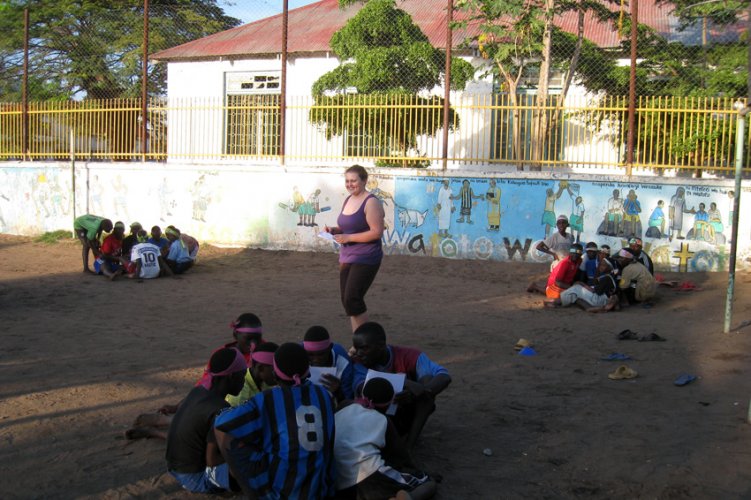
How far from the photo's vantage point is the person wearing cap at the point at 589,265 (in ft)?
35.5

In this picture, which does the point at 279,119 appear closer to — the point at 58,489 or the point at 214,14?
the point at 58,489

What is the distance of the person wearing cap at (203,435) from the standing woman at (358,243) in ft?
8.98

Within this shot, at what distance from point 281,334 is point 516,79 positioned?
10.9m

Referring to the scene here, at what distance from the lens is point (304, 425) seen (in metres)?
3.68

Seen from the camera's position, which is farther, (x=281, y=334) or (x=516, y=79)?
(x=516, y=79)

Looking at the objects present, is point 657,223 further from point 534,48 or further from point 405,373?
point 405,373

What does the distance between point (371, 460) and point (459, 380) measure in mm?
2584

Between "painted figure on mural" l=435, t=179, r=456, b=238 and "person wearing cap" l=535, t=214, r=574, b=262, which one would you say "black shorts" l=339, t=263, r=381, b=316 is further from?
"painted figure on mural" l=435, t=179, r=456, b=238

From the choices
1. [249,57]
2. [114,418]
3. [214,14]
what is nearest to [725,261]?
[114,418]

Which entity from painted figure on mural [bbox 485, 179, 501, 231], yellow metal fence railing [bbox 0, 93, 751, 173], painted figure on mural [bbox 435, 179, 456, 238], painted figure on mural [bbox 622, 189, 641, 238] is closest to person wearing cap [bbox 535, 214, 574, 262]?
painted figure on mural [bbox 622, 189, 641, 238]

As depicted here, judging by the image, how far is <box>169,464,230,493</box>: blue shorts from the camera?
158 inches

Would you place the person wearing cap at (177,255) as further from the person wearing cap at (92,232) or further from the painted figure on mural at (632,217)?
the painted figure on mural at (632,217)

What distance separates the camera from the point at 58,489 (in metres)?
4.12

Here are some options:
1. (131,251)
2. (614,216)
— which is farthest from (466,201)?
(131,251)
